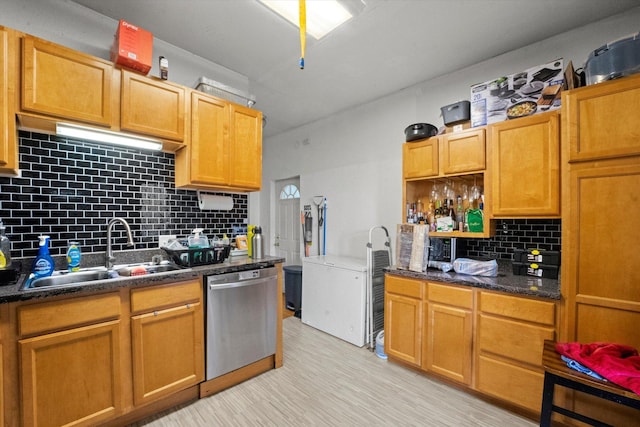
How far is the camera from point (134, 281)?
175 cm

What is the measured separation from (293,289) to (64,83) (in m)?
3.27

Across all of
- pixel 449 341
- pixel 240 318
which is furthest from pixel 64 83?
pixel 449 341

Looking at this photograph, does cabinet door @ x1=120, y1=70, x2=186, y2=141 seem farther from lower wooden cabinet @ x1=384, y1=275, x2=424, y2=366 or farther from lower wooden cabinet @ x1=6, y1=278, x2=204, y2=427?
lower wooden cabinet @ x1=384, y1=275, x2=424, y2=366

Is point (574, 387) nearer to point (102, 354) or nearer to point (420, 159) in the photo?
point (420, 159)

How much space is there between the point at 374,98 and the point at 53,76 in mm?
3055

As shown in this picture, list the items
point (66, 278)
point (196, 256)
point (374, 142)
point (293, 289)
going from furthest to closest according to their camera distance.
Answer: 1. point (293, 289)
2. point (374, 142)
3. point (196, 256)
4. point (66, 278)

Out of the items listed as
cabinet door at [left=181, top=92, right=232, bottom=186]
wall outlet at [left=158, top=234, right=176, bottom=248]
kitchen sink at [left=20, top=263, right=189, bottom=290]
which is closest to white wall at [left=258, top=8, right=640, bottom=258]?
cabinet door at [left=181, top=92, right=232, bottom=186]

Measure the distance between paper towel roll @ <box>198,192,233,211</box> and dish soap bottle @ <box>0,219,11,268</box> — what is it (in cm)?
127

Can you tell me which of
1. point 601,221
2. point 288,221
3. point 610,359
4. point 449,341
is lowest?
point 449,341

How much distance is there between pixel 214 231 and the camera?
9.31ft

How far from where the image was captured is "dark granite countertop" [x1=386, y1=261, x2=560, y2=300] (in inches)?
73.4

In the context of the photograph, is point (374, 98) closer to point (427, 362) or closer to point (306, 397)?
point (427, 362)

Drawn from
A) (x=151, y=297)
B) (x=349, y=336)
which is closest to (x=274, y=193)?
(x=349, y=336)

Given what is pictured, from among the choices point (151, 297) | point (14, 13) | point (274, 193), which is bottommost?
point (151, 297)
